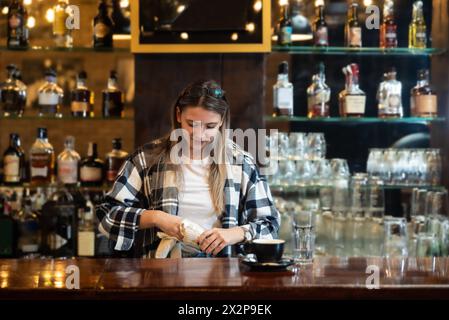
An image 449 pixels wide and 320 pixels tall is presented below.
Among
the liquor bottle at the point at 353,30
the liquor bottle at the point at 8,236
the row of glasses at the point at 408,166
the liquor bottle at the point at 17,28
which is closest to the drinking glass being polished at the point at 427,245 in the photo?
the row of glasses at the point at 408,166

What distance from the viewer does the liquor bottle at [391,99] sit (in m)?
3.60

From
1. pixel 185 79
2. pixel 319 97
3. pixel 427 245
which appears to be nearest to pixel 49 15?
pixel 185 79

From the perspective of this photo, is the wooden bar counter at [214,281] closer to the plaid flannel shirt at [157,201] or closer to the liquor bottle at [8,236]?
the plaid flannel shirt at [157,201]

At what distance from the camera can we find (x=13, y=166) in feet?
11.5

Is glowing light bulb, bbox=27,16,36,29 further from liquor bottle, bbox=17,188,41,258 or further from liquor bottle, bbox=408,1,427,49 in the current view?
liquor bottle, bbox=408,1,427,49

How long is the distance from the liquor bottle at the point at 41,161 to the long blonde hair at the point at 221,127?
116 centimetres

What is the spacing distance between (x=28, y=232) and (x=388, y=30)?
6.47 ft

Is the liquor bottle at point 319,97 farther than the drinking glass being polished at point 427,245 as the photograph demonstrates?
Yes

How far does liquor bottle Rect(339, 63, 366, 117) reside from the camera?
141 inches

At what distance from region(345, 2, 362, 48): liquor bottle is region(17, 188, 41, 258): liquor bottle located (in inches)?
67.9

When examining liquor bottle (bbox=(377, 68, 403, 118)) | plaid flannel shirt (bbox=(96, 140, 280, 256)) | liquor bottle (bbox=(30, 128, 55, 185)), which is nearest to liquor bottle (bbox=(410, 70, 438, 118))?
liquor bottle (bbox=(377, 68, 403, 118))

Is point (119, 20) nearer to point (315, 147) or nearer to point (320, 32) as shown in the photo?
point (320, 32)
